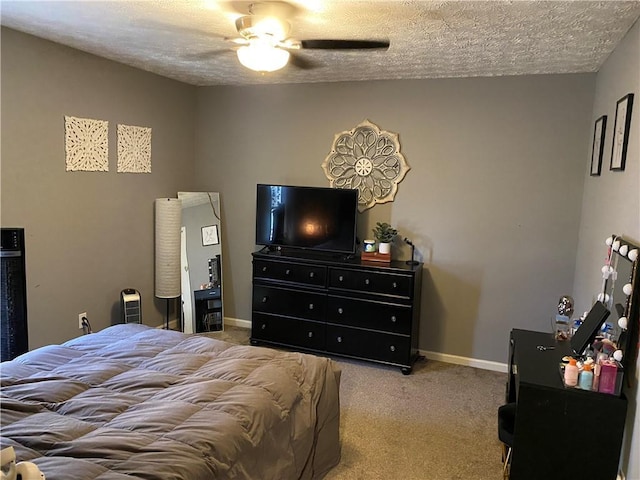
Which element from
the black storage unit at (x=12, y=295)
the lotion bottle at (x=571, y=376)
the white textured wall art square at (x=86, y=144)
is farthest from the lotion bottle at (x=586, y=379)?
the white textured wall art square at (x=86, y=144)

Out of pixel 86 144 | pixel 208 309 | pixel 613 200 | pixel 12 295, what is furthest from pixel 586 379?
pixel 86 144

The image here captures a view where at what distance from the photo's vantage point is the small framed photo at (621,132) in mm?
2414

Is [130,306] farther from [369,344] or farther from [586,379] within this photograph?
[586,379]

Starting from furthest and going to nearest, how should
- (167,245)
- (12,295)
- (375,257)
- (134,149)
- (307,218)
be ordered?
1. (167,245)
2. (307,218)
3. (134,149)
4. (375,257)
5. (12,295)

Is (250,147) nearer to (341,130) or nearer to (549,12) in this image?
(341,130)

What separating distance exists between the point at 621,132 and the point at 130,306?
366 centimetres

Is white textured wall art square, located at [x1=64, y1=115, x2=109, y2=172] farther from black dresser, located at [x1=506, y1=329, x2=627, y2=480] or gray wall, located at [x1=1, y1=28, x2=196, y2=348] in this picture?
black dresser, located at [x1=506, y1=329, x2=627, y2=480]

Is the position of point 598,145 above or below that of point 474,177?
above

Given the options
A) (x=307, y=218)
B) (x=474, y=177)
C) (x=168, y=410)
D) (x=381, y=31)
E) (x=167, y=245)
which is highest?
(x=381, y=31)

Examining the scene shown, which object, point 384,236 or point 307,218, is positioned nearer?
point 384,236

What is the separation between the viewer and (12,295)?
3041 millimetres

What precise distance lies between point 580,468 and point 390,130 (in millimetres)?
2912

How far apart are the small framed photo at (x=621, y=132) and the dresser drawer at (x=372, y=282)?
5.50 ft

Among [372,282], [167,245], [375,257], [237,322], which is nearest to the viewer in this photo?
[372,282]
